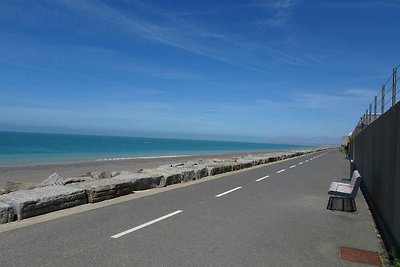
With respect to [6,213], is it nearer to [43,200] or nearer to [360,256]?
[43,200]

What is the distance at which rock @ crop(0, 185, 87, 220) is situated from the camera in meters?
8.33

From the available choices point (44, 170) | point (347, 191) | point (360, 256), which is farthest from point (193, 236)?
point (44, 170)

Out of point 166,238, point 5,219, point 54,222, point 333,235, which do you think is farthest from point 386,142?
point 5,219

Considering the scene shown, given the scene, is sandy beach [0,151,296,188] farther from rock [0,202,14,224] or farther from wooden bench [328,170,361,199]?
wooden bench [328,170,361,199]

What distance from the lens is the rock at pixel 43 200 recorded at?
833cm

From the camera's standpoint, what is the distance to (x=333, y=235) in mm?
7629

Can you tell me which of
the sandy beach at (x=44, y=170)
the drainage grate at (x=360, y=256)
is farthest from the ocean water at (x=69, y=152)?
the drainage grate at (x=360, y=256)

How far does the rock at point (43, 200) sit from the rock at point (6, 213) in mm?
101

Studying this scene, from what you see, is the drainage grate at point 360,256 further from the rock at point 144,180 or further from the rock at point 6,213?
the rock at point 144,180

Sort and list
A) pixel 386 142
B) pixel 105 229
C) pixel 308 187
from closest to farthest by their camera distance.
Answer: pixel 105 229 < pixel 386 142 < pixel 308 187

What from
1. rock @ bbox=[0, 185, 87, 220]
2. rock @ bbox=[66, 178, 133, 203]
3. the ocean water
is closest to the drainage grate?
rock @ bbox=[0, 185, 87, 220]

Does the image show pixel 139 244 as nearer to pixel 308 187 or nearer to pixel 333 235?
pixel 333 235

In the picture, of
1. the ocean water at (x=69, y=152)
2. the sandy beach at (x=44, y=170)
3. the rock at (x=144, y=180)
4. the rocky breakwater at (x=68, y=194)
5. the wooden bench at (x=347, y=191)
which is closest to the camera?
the rocky breakwater at (x=68, y=194)

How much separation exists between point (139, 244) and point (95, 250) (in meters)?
0.71
